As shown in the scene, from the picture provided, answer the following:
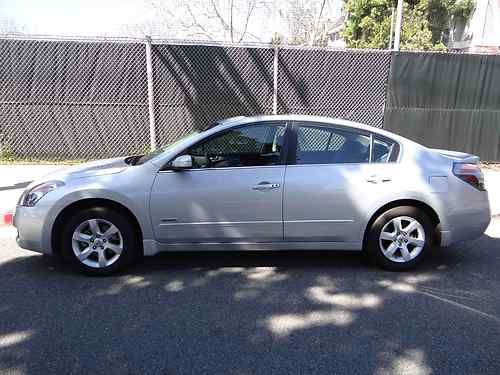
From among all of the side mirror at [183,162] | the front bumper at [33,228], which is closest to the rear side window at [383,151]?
the side mirror at [183,162]

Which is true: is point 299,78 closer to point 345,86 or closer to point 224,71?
point 345,86

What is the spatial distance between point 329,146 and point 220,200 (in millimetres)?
1194

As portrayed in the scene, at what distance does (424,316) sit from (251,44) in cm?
616

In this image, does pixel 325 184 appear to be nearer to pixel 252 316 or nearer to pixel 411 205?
pixel 411 205

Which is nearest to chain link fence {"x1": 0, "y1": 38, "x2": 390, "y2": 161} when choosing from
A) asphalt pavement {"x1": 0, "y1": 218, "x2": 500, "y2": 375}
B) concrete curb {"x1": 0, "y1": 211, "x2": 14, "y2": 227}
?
concrete curb {"x1": 0, "y1": 211, "x2": 14, "y2": 227}

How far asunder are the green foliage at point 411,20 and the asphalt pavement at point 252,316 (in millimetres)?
16737

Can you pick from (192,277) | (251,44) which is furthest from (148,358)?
(251,44)

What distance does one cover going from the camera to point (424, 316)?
3.46m

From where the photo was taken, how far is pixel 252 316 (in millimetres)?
3438

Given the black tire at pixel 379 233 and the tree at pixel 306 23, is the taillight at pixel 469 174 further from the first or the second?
the tree at pixel 306 23

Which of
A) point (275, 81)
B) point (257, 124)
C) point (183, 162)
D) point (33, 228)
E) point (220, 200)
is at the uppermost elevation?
A: point (275, 81)

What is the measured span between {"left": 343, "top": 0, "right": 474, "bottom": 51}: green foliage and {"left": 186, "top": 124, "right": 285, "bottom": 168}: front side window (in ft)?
55.1

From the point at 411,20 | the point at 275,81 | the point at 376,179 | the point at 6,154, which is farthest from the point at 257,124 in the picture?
the point at 411,20

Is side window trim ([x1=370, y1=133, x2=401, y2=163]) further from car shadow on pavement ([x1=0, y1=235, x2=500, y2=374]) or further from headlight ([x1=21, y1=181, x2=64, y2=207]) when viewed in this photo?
headlight ([x1=21, y1=181, x2=64, y2=207])
